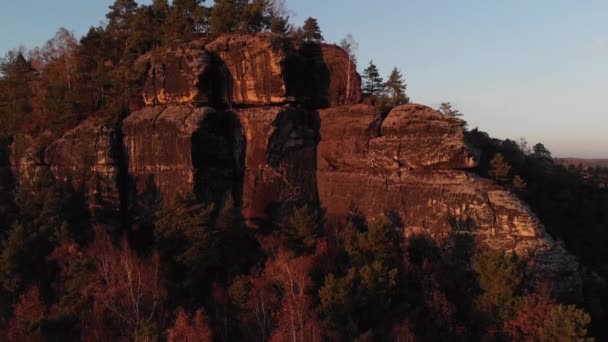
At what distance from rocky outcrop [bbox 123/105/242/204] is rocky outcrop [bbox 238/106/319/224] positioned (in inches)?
44.7

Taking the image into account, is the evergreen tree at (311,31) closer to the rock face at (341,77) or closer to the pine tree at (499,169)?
the rock face at (341,77)

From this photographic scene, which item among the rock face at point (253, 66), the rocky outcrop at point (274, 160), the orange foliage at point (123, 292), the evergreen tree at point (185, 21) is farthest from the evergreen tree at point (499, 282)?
the evergreen tree at point (185, 21)

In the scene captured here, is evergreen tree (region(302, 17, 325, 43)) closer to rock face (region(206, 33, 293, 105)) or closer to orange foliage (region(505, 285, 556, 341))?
rock face (region(206, 33, 293, 105))

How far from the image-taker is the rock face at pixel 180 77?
34188mm

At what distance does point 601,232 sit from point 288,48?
27175 mm

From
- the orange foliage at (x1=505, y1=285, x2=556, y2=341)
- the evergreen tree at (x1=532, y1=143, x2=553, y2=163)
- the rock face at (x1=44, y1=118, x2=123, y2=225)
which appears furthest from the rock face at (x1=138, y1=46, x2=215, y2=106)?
the evergreen tree at (x1=532, y1=143, x2=553, y2=163)

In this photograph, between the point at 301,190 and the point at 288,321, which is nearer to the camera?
the point at 288,321

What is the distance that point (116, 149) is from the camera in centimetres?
3434

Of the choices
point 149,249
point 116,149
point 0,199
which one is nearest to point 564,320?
point 149,249

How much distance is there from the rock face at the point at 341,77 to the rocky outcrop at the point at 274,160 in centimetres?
336

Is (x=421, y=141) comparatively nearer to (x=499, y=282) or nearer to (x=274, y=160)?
(x=499, y=282)

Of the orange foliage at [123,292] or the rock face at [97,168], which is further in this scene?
the rock face at [97,168]

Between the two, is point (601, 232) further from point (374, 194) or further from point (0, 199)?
point (0, 199)

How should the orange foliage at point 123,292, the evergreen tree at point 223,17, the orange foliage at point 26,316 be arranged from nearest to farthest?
the orange foliage at point 26,316
the orange foliage at point 123,292
the evergreen tree at point 223,17
